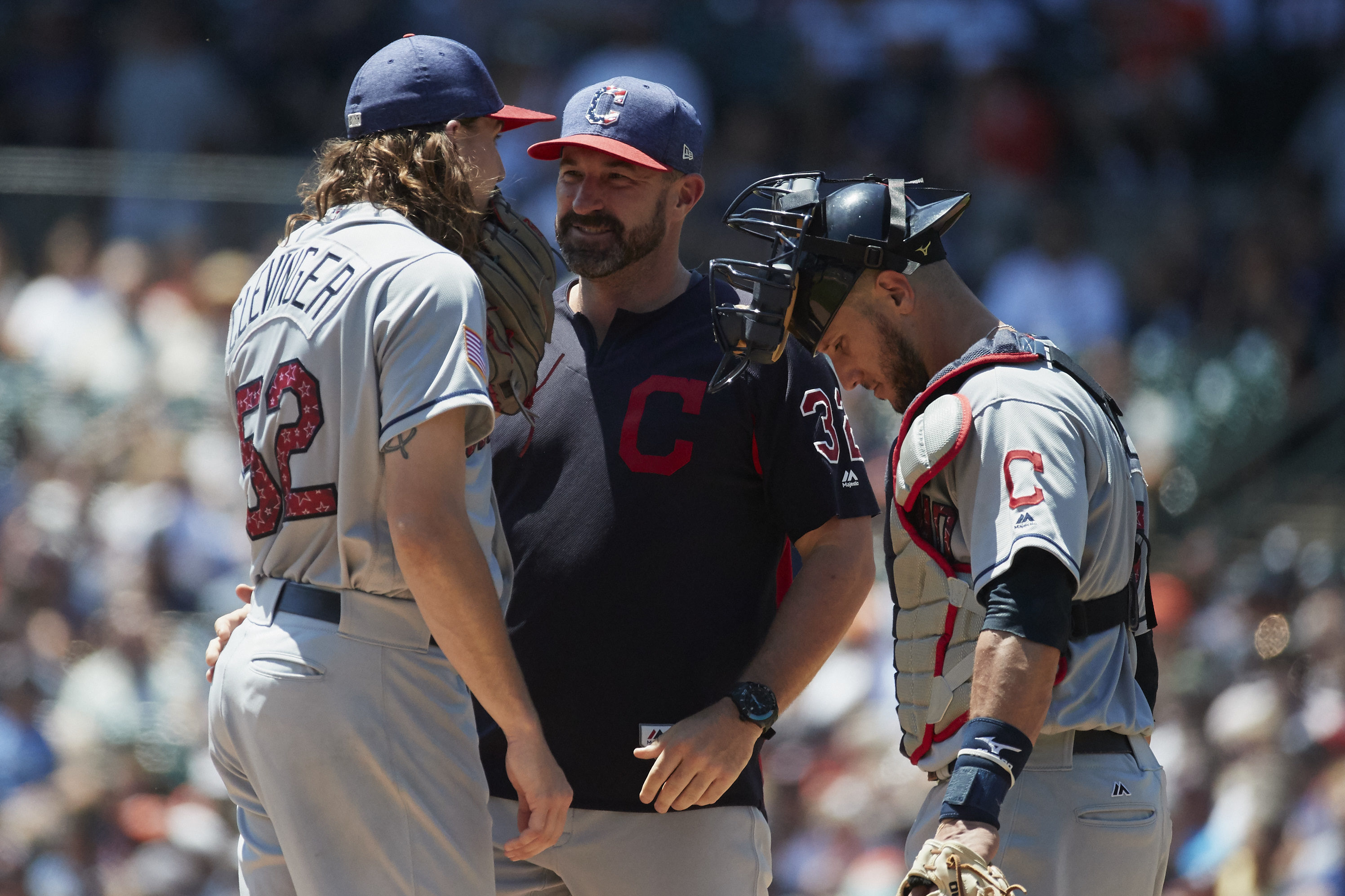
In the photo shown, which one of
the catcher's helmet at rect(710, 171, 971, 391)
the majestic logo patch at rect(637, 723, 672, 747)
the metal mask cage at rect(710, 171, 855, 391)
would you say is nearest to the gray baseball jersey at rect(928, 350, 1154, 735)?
the catcher's helmet at rect(710, 171, 971, 391)

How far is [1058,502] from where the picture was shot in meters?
2.57

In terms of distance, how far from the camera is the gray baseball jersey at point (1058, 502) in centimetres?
257

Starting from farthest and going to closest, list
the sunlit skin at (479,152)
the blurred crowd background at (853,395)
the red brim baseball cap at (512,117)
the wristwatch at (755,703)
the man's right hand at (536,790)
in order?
the blurred crowd background at (853,395) < the wristwatch at (755,703) < the red brim baseball cap at (512,117) < the sunlit skin at (479,152) < the man's right hand at (536,790)

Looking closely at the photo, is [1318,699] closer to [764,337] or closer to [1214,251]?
[1214,251]

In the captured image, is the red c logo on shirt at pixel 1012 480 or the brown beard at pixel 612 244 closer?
the red c logo on shirt at pixel 1012 480

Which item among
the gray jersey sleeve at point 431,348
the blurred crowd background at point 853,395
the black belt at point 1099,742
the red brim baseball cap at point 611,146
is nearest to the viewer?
the gray jersey sleeve at point 431,348

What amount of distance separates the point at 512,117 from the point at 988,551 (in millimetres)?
1253

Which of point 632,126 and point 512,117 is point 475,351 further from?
point 632,126

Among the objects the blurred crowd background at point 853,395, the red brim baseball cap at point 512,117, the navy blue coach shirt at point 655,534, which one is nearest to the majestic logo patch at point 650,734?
the navy blue coach shirt at point 655,534

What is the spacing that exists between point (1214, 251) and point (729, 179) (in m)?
3.11

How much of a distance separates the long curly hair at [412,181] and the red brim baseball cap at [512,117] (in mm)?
159

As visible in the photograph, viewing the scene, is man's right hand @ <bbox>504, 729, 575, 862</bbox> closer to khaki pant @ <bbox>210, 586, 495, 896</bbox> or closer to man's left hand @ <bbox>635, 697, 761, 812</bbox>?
khaki pant @ <bbox>210, 586, 495, 896</bbox>

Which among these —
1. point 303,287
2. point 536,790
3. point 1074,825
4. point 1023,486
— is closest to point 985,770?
point 1074,825

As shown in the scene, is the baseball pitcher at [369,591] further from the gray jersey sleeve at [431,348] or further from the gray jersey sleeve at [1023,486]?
the gray jersey sleeve at [1023,486]
